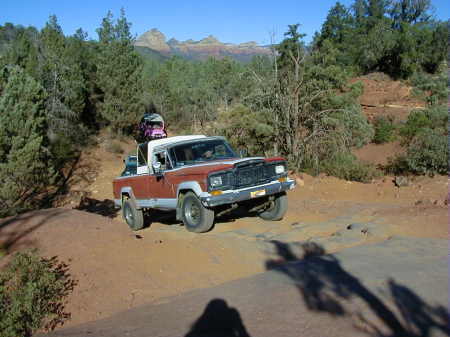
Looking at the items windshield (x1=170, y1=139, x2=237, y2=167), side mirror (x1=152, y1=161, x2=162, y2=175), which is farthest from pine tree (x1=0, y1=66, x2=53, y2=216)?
windshield (x1=170, y1=139, x2=237, y2=167)

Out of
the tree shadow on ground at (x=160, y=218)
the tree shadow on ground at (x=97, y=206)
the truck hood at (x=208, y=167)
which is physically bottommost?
the tree shadow on ground at (x=97, y=206)

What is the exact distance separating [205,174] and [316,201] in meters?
5.57

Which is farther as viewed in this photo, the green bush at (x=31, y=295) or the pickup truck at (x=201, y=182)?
the pickup truck at (x=201, y=182)

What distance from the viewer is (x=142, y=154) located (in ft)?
34.1

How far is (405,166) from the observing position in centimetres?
1488

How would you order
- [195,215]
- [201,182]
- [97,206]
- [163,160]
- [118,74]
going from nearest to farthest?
1. [201,182]
2. [195,215]
3. [163,160]
4. [97,206]
5. [118,74]

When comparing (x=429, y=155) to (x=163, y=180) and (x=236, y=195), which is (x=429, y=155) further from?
(x=163, y=180)

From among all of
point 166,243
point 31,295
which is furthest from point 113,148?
point 31,295

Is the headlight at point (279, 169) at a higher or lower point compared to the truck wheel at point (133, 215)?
higher

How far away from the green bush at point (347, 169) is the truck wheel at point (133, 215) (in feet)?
24.9

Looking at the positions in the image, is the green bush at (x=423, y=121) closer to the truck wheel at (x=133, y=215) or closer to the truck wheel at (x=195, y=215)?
the truck wheel at (x=133, y=215)

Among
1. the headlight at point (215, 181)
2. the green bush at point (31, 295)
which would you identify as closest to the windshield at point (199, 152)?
the headlight at point (215, 181)

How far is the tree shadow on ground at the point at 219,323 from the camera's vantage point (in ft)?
13.6

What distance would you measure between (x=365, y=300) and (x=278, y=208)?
471 centimetres
